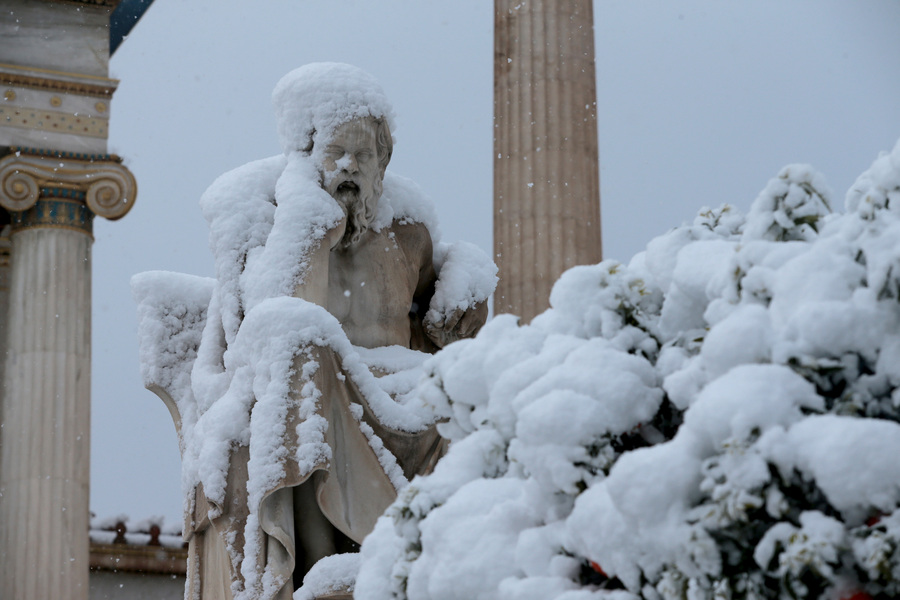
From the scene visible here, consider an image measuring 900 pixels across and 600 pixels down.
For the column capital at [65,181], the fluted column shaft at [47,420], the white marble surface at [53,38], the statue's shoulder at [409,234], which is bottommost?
the fluted column shaft at [47,420]

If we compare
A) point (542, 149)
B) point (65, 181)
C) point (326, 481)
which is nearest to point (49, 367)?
point (65, 181)

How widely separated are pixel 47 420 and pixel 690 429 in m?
7.57

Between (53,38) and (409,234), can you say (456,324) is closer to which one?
(409,234)

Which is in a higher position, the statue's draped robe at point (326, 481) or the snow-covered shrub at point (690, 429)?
the snow-covered shrub at point (690, 429)

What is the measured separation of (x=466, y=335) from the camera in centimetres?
376

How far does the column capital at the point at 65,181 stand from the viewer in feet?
27.8

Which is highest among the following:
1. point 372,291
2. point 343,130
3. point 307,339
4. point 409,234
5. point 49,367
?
point 343,130

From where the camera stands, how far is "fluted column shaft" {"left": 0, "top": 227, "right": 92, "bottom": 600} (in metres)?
8.10

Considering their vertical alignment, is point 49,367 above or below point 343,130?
below

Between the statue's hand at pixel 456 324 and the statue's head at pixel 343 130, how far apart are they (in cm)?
36

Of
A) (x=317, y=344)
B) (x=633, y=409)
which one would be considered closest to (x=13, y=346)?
(x=317, y=344)

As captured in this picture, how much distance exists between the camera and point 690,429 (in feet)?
4.20

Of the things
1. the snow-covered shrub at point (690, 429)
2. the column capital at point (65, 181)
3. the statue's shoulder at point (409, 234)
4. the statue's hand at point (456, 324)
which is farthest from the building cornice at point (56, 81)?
the snow-covered shrub at point (690, 429)

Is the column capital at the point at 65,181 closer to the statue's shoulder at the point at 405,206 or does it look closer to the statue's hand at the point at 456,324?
the statue's shoulder at the point at 405,206
